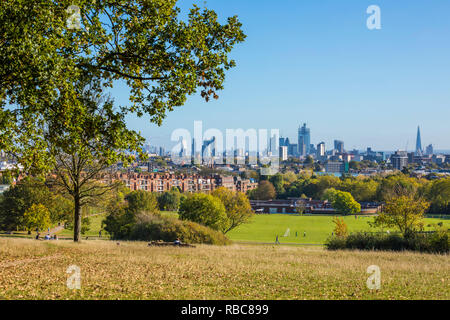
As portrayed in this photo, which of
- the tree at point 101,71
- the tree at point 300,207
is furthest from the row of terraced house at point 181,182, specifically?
the tree at point 101,71

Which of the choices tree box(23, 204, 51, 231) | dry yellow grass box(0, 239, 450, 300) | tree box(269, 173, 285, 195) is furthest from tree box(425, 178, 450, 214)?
dry yellow grass box(0, 239, 450, 300)

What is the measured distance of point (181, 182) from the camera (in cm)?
14750

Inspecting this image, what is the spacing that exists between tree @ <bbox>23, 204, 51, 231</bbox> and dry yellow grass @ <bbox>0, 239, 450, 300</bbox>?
1322 inches

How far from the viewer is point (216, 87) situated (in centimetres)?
1136

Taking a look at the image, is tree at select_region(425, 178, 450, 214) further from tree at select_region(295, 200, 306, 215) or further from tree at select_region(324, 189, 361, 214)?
tree at select_region(295, 200, 306, 215)

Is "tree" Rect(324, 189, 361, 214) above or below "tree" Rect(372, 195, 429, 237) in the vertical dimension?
below

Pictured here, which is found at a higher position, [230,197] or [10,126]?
[10,126]

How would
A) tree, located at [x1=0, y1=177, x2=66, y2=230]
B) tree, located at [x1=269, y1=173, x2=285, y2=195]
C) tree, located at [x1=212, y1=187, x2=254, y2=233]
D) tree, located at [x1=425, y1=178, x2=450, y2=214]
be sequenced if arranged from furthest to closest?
tree, located at [x1=269, y1=173, x2=285, y2=195] → tree, located at [x1=425, y1=178, x2=450, y2=214] → tree, located at [x1=212, y1=187, x2=254, y2=233] → tree, located at [x1=0, y1=177, x2=66, y2=230]

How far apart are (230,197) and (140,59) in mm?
52102

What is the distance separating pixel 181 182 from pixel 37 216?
99120 millimetres

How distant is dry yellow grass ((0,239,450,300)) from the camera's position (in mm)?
9312

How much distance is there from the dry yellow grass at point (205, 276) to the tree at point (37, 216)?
110 feet
